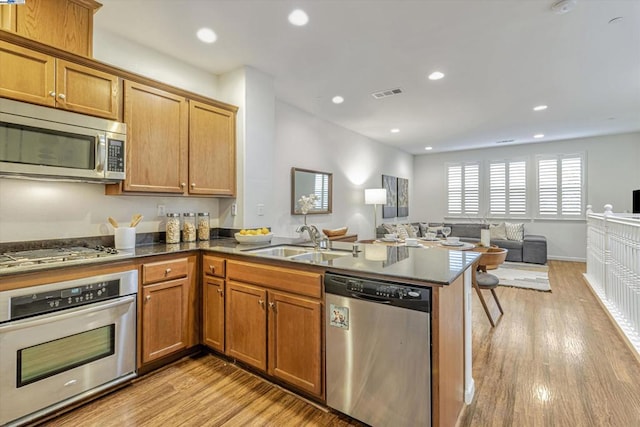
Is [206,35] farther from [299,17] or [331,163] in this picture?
[331,163]

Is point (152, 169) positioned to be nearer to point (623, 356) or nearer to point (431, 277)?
point (431, 277)

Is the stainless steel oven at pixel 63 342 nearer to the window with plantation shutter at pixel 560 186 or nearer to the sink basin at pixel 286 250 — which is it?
the sink basin at pixel 286 250

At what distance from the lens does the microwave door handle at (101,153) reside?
232 cm

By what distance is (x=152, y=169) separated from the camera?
271 centimetres

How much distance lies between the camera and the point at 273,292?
2.16 meters

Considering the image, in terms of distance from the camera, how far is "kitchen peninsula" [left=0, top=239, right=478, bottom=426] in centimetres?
162

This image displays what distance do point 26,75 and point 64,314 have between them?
4.95 feet

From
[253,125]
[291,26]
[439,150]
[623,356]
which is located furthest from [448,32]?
[439,150]

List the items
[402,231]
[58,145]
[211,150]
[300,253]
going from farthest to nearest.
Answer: [402,231] < [211,150] < [300,253] < [58,145]

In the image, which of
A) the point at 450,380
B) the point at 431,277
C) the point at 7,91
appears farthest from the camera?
the point at 7,91

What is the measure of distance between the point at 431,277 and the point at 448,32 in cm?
226

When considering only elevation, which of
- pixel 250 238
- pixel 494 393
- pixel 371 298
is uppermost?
pixel 250 238

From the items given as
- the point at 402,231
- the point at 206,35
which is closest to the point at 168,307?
the point at 206,35

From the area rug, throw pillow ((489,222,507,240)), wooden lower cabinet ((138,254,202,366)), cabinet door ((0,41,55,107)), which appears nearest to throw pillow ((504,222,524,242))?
throw pillow ((489,222,507,240))
